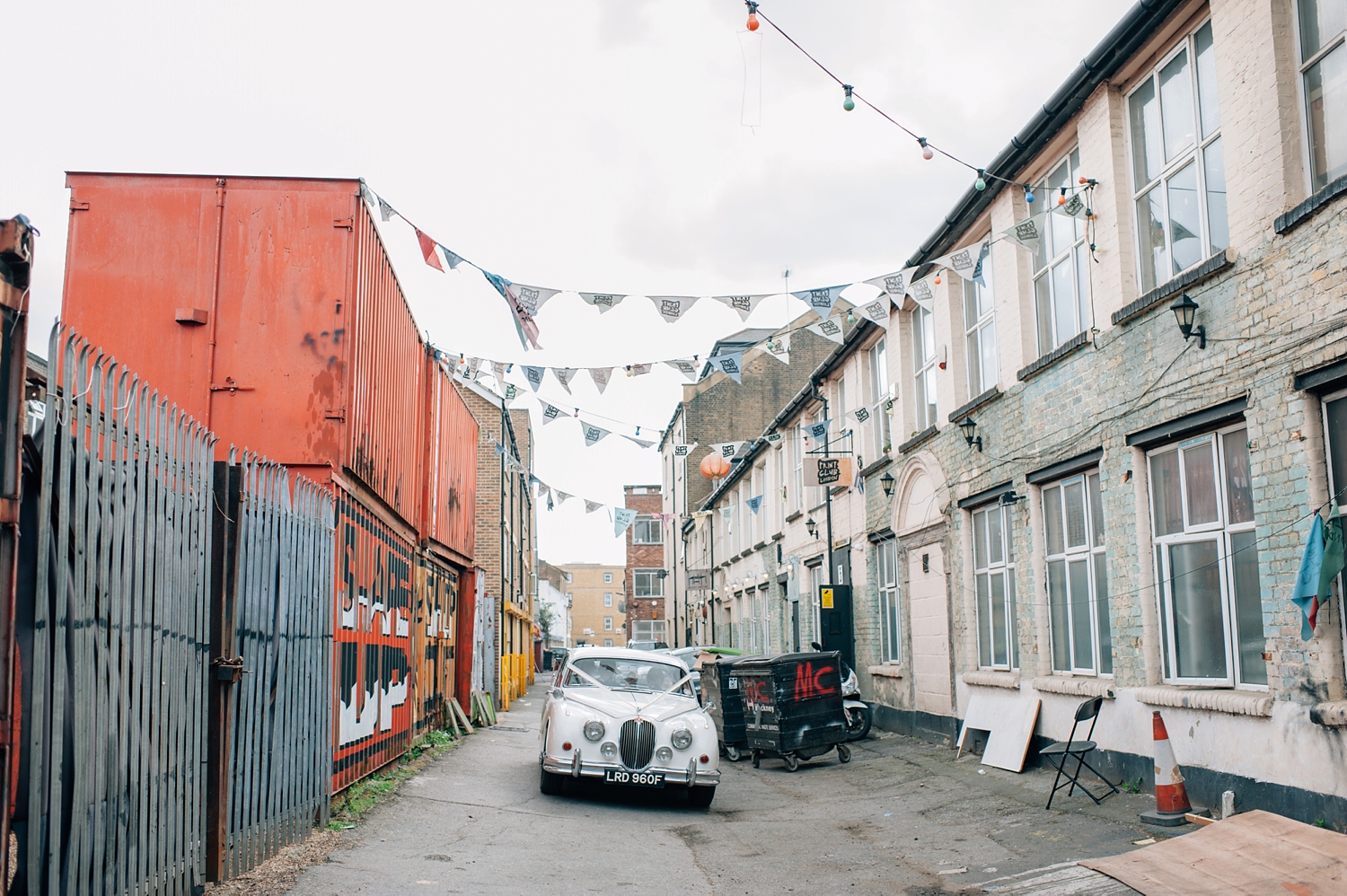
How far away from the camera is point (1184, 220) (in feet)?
30.8

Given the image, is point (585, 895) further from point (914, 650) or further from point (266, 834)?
point (914, 650)

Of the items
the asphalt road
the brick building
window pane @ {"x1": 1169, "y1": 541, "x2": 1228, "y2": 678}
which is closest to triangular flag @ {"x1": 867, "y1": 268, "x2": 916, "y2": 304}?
window pane @ {"x1": 1169, "y1": 541, "x2": 1228, "y2": 678}

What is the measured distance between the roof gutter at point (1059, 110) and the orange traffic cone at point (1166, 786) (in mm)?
5930

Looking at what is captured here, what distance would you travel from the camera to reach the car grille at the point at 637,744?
33.6 feet

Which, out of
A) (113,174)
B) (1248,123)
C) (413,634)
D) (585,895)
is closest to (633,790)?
(413,634)

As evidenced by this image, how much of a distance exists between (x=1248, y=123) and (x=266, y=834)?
8.60m

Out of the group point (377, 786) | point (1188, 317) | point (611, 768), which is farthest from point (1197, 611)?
point (377, 786)

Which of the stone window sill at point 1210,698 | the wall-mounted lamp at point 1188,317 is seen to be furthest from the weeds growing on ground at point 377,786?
the wall-mounted lamp at point 1188,317

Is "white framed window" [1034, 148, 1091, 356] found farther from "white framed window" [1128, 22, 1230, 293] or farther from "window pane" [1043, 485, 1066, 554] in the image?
"window pane" [1043, 485, 1066, 554]

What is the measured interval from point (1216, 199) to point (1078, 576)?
435 cm

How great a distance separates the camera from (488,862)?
7.45m

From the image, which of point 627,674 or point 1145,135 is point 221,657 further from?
point 1145,135

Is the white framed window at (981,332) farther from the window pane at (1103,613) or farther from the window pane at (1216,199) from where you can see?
the window pane at (1216,199)

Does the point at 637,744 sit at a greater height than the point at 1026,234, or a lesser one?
lesser
